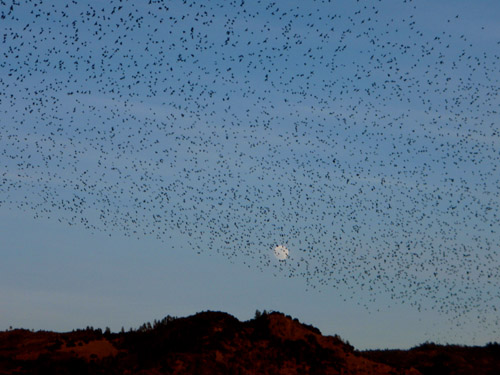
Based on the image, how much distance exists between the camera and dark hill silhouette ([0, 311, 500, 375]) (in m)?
30.8

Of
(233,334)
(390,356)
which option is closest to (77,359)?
(233,334)

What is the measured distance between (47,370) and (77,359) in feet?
4.68

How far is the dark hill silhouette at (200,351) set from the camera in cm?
3083

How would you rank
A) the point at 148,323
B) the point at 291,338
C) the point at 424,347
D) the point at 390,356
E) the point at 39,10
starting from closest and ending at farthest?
the point at 39,10
the point at 291,338
the point at 148,323
the point at 390,356
the point at 424,347

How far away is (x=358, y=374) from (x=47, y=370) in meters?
12.7

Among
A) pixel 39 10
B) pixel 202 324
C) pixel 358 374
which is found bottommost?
pixel 358 374

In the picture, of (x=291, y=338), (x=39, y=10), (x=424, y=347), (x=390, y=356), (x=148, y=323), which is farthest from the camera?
(x=424, y=347)

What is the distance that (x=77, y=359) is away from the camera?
3166 centimetres

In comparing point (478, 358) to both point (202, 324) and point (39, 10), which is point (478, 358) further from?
point (39, 10)

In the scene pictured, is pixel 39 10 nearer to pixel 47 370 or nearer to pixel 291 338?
pixel 47 370

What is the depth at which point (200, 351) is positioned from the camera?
1247 inches

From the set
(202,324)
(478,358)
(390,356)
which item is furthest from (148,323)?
(478,358)

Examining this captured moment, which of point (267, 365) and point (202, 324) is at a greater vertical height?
point (202, 324)

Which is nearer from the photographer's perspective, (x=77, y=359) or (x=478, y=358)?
(x=77, y=359)
